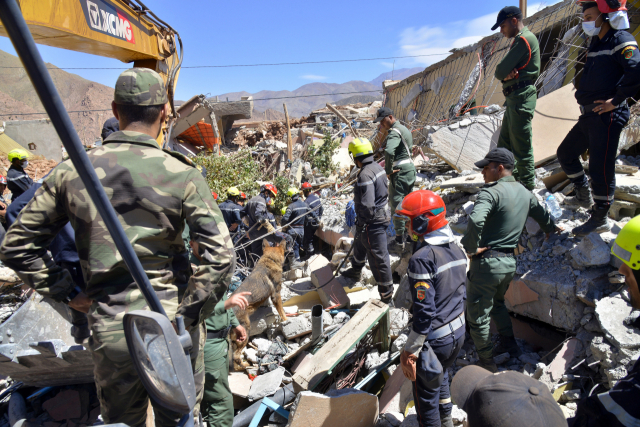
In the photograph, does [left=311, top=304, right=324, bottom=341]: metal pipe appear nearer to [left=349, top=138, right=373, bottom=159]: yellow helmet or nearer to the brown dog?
the brown dog

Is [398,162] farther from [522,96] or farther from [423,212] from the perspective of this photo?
[423,212]

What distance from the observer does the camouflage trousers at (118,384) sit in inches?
66.0

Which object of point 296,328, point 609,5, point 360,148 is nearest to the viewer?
point 609,5

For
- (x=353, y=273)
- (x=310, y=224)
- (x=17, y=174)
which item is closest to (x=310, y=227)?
(x=310, y=224)

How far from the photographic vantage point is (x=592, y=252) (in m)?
3.40

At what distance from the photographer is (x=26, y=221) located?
1662 millimetres

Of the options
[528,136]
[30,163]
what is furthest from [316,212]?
[30,163]

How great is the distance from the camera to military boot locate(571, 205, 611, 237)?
359 centimetres

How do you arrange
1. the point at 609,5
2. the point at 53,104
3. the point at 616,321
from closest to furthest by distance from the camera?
the point at 53,104, the point at 616,321, the point at 609,5

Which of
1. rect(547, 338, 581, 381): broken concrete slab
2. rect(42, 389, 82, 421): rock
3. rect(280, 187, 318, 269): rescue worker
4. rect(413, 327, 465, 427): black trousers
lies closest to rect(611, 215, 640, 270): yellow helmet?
rect(413, 327, 465, 427): black trousers

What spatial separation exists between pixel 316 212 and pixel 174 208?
6.13 metres

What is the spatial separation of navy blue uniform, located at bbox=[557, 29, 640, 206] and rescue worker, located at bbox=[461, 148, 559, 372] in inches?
29.8

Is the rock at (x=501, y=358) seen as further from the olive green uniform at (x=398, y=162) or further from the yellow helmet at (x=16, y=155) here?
the yellow helmet at (x=16, y=155)

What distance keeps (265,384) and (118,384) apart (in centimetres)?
232
